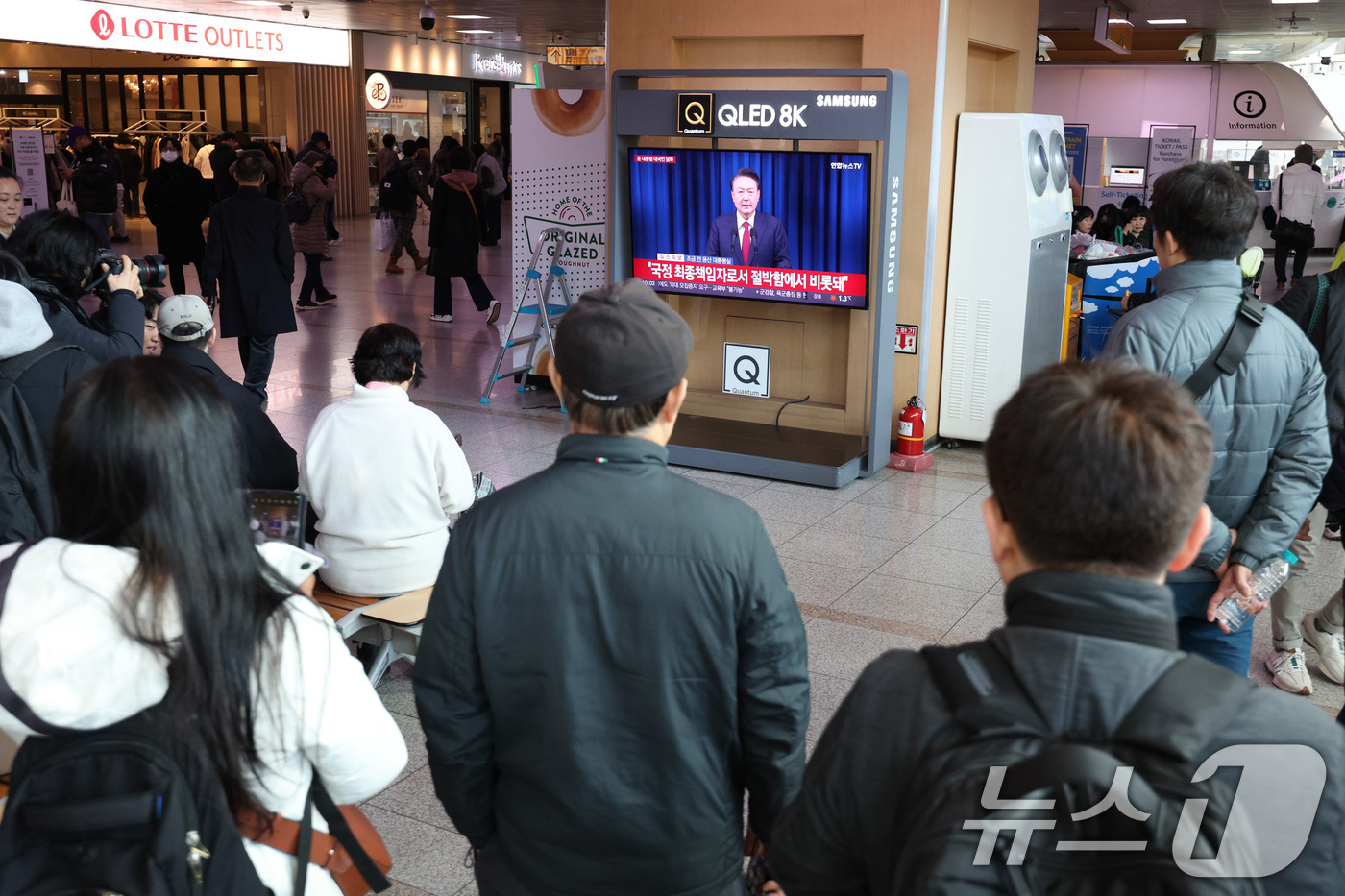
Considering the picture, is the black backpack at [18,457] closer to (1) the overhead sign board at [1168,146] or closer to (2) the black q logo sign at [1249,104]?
(1) the overhead sign board at [1168,146]

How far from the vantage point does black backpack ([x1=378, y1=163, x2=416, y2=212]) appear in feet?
46.5

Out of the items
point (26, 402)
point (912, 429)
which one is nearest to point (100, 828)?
point (26, 402)

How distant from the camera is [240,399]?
3.30 metres

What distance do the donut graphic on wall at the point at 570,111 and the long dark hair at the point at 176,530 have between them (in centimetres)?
630

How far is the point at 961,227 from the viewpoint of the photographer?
6312 mm

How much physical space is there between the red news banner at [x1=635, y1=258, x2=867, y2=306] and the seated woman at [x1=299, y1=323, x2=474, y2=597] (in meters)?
3.20

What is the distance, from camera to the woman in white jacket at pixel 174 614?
130cm

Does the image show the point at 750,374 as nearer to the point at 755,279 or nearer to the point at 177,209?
the point at 755,279

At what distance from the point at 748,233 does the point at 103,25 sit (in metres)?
14.8

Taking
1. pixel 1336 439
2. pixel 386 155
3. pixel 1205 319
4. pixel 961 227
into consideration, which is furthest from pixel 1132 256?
pixel 386 155

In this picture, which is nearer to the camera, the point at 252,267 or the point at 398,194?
the point at 252,267

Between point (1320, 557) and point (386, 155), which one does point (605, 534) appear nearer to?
point (1320, 557)

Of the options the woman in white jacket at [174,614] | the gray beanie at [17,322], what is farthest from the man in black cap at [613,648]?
the gray beanie at [17,322]

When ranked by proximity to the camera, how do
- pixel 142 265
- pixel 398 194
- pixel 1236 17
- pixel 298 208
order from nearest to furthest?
pixel 142 265
pixel 298 208
pixel 398 194
pixel 1236 17
